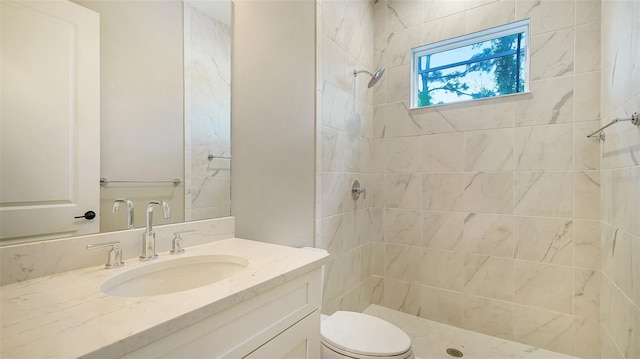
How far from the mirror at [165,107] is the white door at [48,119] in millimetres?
35

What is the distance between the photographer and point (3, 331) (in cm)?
56

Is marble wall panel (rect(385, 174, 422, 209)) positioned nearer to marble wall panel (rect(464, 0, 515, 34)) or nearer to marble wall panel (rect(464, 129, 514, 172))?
marble wall panel (rect(464, 129, 514, 172))

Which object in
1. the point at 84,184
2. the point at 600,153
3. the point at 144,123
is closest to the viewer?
the point at 84,184

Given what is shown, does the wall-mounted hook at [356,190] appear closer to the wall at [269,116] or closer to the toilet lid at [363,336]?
the wall at [269,116]

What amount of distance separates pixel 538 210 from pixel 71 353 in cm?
235

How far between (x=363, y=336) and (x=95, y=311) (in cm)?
110

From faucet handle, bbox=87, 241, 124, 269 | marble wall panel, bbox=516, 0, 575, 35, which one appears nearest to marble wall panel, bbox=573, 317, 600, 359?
marble wall panel, bbox=516, 0, 575, 35

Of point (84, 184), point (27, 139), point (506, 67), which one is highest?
point (506, 67)

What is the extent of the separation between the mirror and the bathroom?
0.02 meters

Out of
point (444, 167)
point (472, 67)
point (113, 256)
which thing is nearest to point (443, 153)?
point (444, 167)

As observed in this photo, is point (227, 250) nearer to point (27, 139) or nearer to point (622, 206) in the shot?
point (27, 139)

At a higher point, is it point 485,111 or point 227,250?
point 485,111

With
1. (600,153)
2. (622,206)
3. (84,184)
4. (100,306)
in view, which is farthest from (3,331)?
(600,153)

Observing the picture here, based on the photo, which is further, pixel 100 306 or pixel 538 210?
pixel 538 210
